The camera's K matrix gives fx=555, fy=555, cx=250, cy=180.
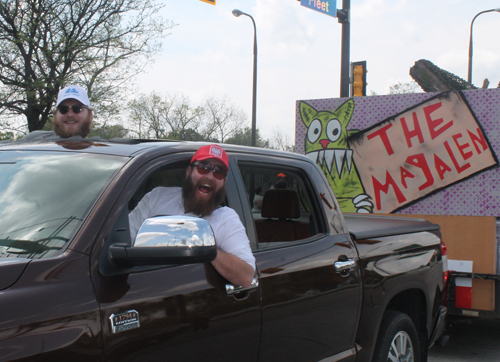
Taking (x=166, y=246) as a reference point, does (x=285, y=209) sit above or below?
below

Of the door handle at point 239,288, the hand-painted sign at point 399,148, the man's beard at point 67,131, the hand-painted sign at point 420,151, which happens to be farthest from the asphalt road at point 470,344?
the man's beard at point 67,131

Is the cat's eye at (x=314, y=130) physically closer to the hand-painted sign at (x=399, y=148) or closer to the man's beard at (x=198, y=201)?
the hand-painted sign at (x=399, y=148)

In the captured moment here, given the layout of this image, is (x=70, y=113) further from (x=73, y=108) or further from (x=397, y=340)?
(x=397, y=340)

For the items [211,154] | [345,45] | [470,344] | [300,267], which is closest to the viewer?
[211,154]

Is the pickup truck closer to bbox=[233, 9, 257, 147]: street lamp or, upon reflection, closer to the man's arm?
the man's arm

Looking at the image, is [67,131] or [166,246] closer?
[166,246]

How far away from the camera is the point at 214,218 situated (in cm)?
261

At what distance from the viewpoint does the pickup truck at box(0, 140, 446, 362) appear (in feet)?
6.07

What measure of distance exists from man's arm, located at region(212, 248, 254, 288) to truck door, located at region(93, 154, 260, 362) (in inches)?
1.5

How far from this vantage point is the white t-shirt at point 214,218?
2.52 meters

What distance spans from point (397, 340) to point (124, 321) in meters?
2.44

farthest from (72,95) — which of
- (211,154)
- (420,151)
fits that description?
(420,151)

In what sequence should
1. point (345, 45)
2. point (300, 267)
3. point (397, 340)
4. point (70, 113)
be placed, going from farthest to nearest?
point (345, 45) → point (397, 340) → point (70, 113) → point (300, 267)

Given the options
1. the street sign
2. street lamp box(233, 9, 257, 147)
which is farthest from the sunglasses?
street lamp box(233, 9, 257, 147)
